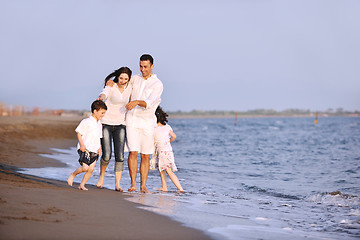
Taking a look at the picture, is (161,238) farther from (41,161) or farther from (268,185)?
(41,161)

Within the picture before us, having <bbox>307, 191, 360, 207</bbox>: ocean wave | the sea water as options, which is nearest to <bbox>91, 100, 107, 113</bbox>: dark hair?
the sea water

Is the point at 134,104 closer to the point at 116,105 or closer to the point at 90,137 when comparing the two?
the point at 116,105

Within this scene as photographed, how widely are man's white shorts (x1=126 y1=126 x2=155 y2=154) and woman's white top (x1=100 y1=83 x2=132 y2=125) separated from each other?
0.21 metres

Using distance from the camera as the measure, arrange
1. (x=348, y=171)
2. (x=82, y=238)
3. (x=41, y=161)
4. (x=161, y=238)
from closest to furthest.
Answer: (x=82, y=238)
(x=161, y=238)
(x=41, y=161)
(x=348, y=171)

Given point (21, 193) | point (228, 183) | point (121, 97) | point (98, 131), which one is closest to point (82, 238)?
point (21, 193)

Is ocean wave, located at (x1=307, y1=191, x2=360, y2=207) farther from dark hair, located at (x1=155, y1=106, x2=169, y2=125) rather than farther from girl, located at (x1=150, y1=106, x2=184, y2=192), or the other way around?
dark hair, located at (x1=155, y1=106, x2=169, y2=125)

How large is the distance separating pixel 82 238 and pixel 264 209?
3415 mm

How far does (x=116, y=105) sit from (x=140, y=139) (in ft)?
2.04

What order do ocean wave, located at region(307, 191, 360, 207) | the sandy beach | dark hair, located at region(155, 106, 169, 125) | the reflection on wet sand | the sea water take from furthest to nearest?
dark hair, located at region(155, 106, 169, 125) → ocean wave, located at region(307, 191, 360, 207) → the reflection on wet sand → the sea water → the sandy beach

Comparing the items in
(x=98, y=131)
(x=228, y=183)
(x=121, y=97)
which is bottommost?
(x=228, y=183)

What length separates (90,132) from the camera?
668 cm

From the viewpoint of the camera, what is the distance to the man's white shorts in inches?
282

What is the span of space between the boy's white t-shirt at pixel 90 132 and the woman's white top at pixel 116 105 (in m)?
0.42

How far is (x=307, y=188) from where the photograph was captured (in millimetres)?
10109
